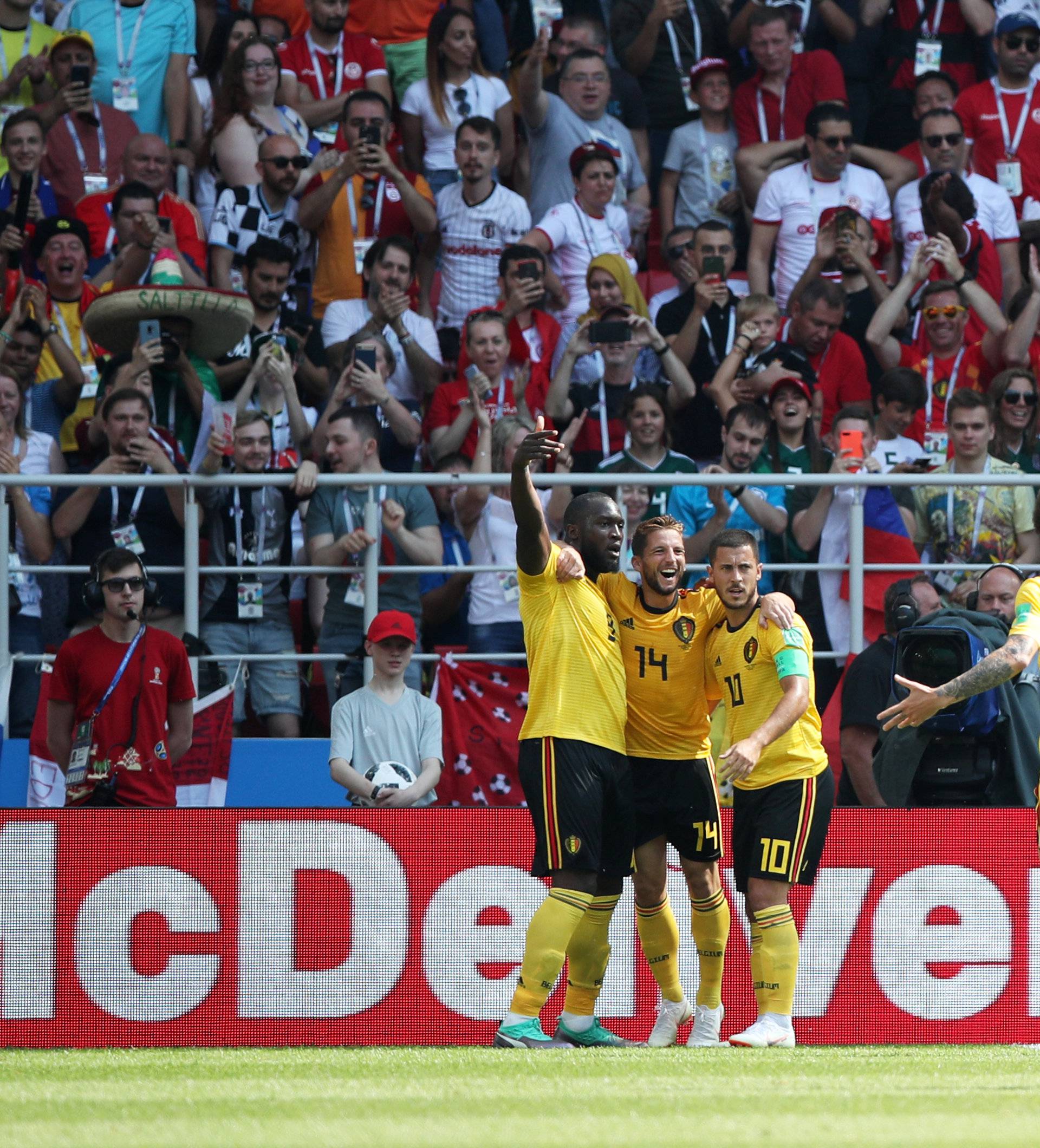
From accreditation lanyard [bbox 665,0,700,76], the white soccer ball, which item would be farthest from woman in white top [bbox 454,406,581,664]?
accreditation lanyard [bbox 665,0,700,76]

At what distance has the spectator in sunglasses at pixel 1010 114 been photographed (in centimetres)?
1405

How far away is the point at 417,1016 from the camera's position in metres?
8.19

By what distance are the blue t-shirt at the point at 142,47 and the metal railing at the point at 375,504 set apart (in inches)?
174

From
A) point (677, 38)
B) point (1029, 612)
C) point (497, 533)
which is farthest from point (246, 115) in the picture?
point (1029, 612)

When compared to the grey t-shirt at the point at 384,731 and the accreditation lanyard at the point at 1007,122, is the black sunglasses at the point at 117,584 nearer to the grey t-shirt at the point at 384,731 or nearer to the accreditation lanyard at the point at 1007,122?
the grey t-shirt at the point at 384,731

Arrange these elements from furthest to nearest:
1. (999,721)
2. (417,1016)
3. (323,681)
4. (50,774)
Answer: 1. (323,681)
2. (50,774)
3. (999,721)
4. (417,1016)

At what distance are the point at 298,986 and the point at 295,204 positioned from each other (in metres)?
6.45

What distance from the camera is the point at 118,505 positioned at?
10.3 metres

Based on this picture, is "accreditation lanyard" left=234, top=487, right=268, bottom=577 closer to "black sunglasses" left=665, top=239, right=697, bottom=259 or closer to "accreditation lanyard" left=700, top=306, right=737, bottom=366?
"accreditation lanyard" left=700, top=306, right=737, bottom=366

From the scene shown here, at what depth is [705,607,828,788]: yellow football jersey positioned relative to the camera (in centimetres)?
755

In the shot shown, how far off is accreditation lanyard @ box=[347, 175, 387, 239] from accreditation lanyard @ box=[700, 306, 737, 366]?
2.40 meters

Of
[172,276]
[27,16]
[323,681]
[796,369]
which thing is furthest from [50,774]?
[27,16]

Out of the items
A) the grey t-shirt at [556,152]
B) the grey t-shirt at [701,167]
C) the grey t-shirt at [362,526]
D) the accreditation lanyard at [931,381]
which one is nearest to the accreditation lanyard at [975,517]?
the accreditation lanyard at [931,381]

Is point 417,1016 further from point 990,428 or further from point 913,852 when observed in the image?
point 990,428
